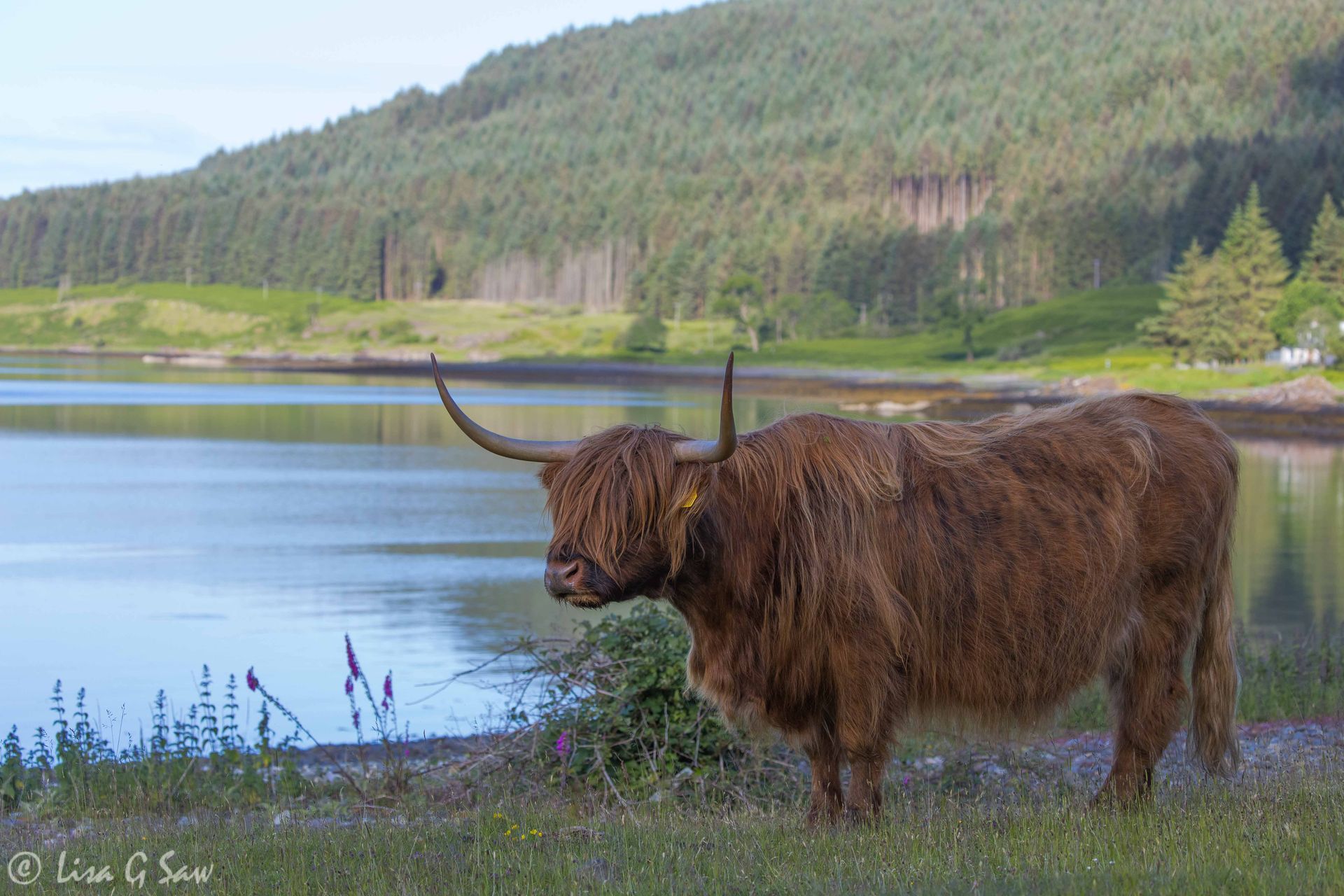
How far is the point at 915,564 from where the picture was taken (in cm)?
597

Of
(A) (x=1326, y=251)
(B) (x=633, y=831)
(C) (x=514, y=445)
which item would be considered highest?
(A) (x=1326, y=251)

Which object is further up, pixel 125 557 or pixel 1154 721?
pixel 1154 721

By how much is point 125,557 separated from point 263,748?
15.8 metres

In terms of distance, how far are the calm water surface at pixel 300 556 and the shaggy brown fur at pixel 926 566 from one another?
3.36ft

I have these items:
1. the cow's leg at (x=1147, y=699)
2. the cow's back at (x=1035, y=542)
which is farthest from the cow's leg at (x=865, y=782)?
the cow's leg at (x=1147, y=699)

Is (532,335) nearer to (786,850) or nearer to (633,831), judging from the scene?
(633,831)

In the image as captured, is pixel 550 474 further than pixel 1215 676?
No

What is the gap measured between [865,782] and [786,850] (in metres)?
0.70

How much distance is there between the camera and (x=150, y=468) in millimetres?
39031

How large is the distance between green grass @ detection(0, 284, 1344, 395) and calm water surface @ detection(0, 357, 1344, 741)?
134 feet

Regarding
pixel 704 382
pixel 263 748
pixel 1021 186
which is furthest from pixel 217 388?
pixel 1021 186

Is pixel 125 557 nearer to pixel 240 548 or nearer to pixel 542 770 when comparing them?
pixel 240 548

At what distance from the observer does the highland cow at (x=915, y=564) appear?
5.49 m

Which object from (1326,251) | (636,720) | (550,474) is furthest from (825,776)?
(1326,251)
